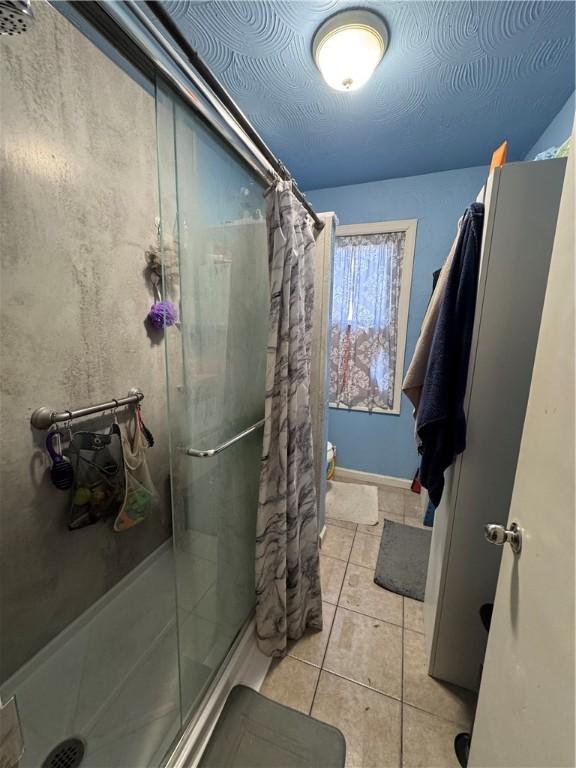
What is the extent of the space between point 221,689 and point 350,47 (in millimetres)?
2505

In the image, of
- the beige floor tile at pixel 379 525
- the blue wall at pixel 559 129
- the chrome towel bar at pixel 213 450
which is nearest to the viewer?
the chrome towel bar at pixel 213 450

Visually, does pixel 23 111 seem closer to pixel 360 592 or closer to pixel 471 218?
pixel 471 218

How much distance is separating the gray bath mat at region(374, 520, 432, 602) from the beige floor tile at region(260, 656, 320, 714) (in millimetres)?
631

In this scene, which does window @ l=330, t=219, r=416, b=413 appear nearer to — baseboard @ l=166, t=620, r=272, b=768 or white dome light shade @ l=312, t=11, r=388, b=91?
A: white dome light shade @ l=312, t=11, r=388, b=91

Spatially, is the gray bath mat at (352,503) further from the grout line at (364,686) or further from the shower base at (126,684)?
the shower base at (126,684)

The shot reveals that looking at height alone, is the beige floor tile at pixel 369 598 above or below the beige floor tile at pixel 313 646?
above

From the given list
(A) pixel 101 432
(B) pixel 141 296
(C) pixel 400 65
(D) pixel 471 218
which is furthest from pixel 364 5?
(A) pixel 101 432

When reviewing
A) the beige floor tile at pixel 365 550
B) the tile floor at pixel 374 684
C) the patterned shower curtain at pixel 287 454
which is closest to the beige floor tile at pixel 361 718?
the tile floor at pixel 374 684

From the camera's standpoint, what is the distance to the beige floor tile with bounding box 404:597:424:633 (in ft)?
4.77

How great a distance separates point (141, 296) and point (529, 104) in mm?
2148

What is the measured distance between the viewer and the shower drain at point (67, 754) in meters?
0.94

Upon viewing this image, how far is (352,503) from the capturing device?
8.09 feet

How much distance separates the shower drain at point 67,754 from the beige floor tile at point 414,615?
133cm

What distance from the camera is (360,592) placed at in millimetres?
1641
